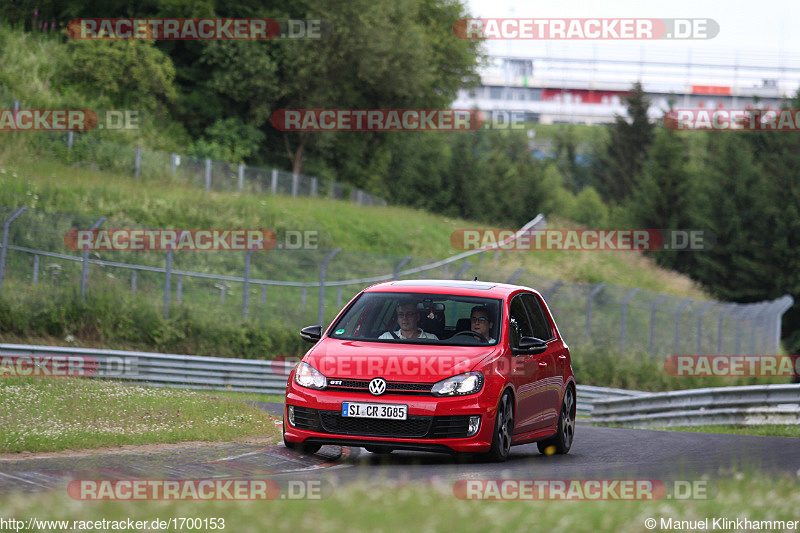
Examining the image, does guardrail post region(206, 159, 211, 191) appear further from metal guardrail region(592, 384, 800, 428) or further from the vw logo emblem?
the vw logo emblem

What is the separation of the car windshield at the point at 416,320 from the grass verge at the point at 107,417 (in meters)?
1.69

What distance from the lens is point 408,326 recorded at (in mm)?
11289

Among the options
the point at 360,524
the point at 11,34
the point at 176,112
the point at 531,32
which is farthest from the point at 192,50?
the point at 360,524

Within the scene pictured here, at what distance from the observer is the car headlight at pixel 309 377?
34.1 feet

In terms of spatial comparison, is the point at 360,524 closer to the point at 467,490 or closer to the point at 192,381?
the point at 467,490

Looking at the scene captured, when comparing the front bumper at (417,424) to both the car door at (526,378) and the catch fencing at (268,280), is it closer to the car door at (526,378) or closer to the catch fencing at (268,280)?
the car door at (526,378)

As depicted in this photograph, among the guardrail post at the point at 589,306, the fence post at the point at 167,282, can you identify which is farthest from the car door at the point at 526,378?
the guardrail post at the point at 589,306

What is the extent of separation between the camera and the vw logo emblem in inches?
399

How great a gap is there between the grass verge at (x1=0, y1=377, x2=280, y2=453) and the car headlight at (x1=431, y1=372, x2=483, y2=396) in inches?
104

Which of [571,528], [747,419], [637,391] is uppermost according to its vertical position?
[571,528]

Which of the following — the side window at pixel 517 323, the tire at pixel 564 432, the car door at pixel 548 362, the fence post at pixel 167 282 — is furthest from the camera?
the fence post at pixel 167 282

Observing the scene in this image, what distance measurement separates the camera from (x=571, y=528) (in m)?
5.46

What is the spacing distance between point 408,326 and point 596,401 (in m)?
11.0

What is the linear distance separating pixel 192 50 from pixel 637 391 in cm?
3263
